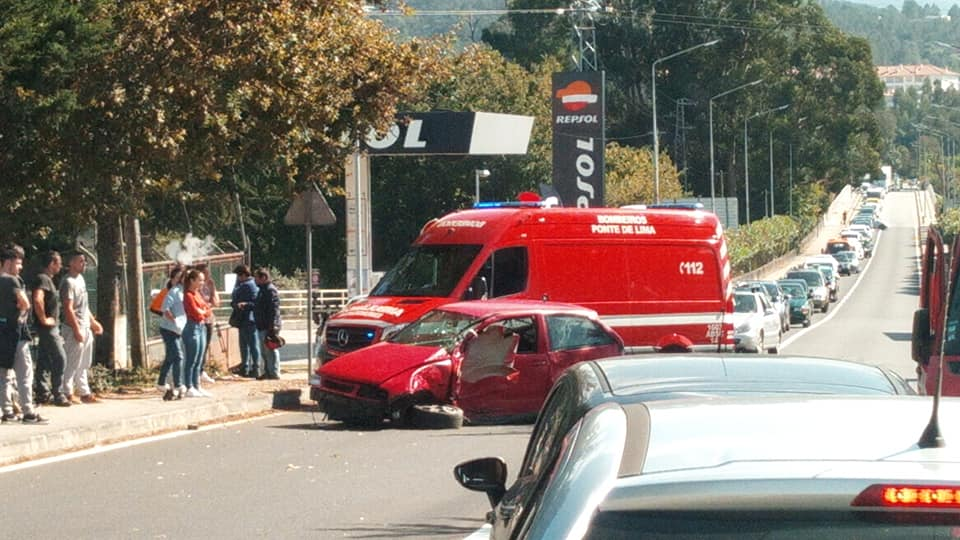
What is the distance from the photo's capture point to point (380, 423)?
17344mm

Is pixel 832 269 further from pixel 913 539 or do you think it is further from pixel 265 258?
pixel 913 539

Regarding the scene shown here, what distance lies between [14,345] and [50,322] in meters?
1.36

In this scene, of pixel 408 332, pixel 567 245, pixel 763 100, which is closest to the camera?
pixel 408 332

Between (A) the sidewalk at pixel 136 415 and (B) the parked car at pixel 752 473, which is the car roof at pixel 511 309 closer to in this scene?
(A) the sidewalk at pixel 136 415

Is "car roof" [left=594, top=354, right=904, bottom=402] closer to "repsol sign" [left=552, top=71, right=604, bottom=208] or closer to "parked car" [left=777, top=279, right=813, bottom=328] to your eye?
"repsol sign" [left=552, top=71, right=604, bottom=208]

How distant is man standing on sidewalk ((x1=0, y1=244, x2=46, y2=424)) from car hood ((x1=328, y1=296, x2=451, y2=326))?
547cm

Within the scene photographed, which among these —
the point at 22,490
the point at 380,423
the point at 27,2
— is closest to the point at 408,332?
the point at 380,423

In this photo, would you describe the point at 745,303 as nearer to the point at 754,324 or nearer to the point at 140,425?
the point at 754,324

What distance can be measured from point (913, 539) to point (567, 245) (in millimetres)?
18742

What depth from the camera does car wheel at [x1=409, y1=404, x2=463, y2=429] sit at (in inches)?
670

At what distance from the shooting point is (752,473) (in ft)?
10.2

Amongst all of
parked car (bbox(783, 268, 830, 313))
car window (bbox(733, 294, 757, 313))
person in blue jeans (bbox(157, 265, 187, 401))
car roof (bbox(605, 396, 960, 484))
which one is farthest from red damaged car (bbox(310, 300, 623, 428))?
parked car (bbox(783, 268, 830, 313))

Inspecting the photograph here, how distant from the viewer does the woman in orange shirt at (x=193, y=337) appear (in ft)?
63.8

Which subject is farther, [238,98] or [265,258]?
[265,258]
